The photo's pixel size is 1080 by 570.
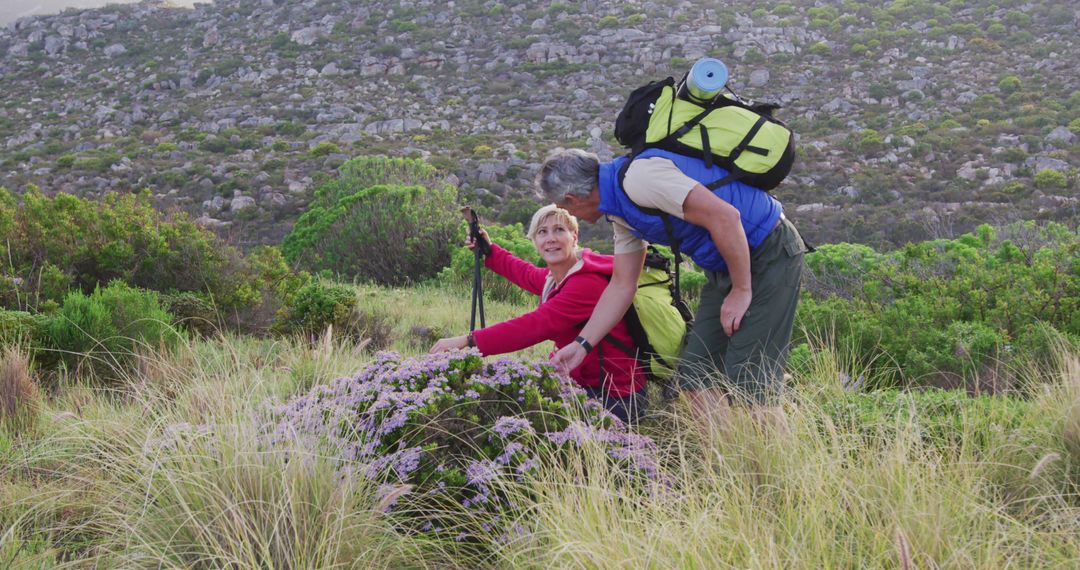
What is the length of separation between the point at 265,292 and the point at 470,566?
5417 millimetres

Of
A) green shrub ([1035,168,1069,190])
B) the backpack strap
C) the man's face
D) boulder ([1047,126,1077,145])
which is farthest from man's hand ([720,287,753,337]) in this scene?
boulder ([1047,126,1077,145])

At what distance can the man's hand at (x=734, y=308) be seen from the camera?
3363 millimetres

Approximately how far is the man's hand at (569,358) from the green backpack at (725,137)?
0.93 metres

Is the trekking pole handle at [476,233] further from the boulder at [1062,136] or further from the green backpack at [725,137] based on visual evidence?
the boulder at [1062,136]

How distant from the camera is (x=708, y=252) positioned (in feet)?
11.5

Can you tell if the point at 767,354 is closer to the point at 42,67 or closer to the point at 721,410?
the point at 721,410

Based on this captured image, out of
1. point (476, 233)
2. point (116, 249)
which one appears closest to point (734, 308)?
point (476, 233)

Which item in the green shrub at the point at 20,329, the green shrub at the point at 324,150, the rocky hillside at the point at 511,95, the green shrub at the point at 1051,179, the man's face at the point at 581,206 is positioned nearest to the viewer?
the man's face at the point at 581,206

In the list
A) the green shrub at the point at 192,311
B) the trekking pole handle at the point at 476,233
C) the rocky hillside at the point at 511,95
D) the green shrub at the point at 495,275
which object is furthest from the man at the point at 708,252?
the rocky hillside at the point at 511,95

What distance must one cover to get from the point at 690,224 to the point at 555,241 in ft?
3.22

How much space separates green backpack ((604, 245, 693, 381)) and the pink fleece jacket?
54mm

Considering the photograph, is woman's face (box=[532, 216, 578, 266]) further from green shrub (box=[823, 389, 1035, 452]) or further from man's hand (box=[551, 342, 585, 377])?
green shrub (box=[823, 389, 1035, 452])

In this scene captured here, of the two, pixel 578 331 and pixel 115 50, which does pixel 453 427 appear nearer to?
pixel 578 331

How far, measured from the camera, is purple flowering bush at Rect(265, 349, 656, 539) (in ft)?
9.37
